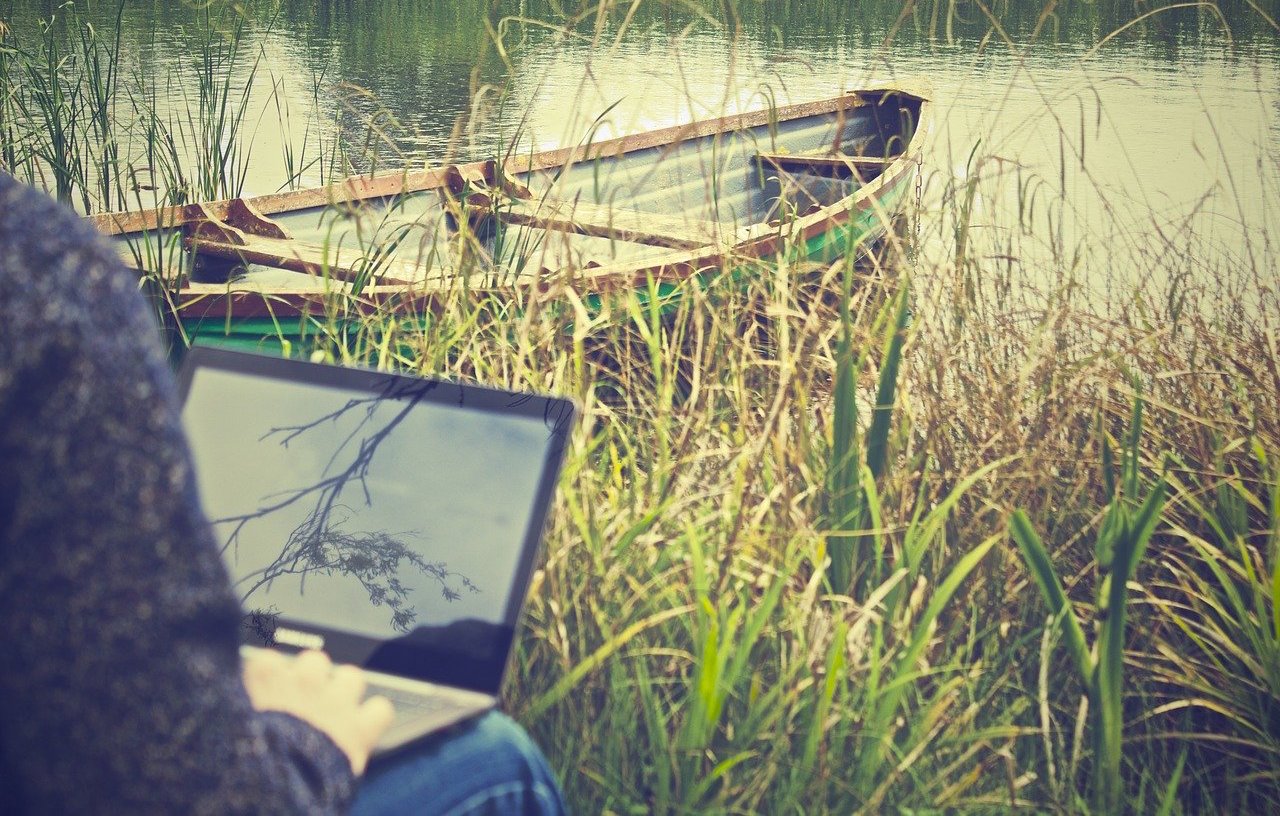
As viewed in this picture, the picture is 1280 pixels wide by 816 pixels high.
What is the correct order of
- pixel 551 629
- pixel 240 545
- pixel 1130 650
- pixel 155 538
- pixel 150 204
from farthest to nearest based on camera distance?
pixel 150 204
pixel 1130 650
pixel 551 629
pixel 240 545
pixel 155 538

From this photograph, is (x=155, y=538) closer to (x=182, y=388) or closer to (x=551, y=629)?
(x=182, y=388)

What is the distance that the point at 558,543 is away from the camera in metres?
1.64

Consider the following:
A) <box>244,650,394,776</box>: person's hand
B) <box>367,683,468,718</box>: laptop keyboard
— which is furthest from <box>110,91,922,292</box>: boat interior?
<box>244,650,394,776</box>: person's hand

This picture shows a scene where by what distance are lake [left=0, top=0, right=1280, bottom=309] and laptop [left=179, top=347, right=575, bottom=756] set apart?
110 centimetres

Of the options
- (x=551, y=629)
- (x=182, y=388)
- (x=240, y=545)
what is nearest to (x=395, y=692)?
(x=240, y=545)

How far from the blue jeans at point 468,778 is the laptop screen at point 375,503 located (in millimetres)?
143

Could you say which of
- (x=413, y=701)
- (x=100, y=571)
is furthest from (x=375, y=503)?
(x=100, y=571)

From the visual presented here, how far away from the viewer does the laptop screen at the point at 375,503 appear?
1120 millimetres

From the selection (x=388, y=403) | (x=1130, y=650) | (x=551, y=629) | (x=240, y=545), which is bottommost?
(x=1130, y=650)

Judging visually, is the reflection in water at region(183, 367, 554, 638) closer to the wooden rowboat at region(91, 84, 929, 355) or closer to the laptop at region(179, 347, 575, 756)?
the laptop at region(179, 347, 575, 756)

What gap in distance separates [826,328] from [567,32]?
0.76 metres

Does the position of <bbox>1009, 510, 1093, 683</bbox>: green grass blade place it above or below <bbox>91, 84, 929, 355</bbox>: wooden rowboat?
below

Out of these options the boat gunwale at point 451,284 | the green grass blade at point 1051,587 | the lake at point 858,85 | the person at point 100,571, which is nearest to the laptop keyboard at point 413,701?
the person at point 100,571

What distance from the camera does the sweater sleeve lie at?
1.79 feet
